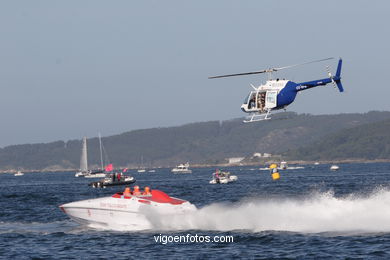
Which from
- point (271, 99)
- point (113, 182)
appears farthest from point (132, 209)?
point (113, 182)

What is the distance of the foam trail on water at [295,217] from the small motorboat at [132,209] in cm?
34

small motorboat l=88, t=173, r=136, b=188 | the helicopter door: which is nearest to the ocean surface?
the helicopter door

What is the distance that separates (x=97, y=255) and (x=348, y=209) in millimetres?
12308

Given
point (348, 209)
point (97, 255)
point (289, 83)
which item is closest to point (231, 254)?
point (97, 255)

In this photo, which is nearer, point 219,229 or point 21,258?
point 21,258

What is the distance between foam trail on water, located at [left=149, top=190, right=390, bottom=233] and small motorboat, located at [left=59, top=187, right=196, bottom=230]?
0.34m

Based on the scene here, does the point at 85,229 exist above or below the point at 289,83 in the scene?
below

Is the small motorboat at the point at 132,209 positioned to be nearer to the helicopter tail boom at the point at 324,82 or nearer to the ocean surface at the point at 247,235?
the ocean surface at the point at 247,235

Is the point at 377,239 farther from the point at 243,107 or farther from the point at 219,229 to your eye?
the point at 243,107

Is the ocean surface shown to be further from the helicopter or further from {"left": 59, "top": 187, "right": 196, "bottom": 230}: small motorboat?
the helicopter

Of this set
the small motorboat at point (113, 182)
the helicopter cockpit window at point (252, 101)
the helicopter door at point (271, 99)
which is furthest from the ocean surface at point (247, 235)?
the small motorboat at point (113, 182)

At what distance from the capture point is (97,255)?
29344 mm

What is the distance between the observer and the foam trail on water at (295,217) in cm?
3394

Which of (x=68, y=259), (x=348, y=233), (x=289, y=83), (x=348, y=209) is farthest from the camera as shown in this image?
(x=289, y=83)
